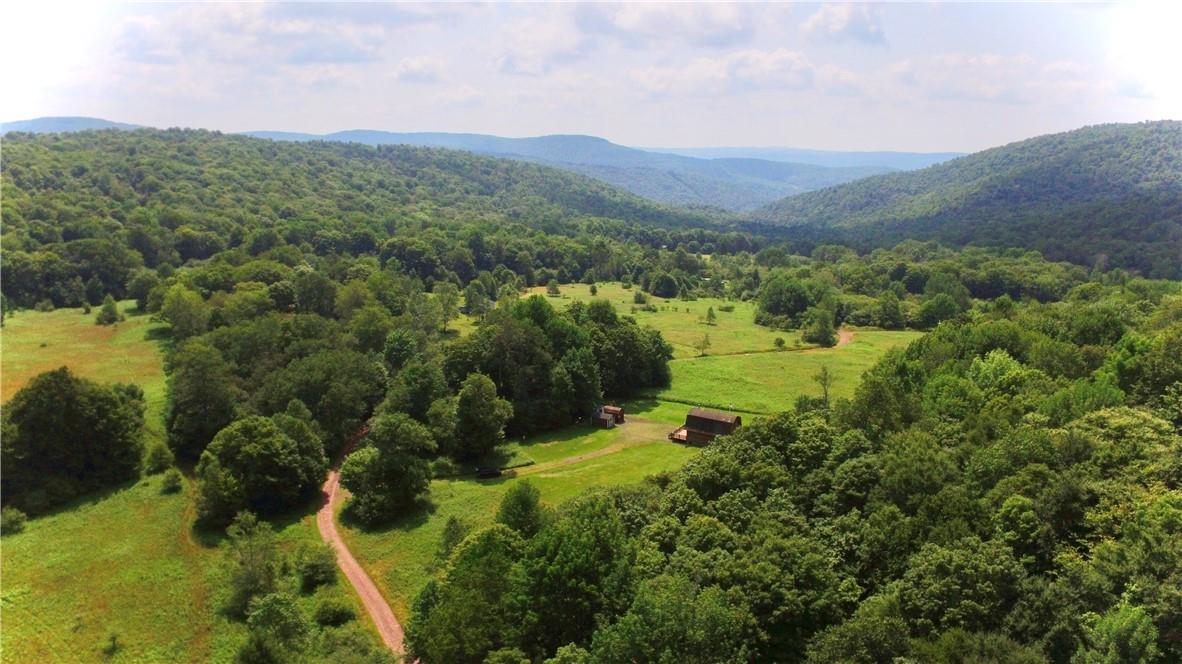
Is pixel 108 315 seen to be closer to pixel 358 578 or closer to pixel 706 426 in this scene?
pixel 358 578

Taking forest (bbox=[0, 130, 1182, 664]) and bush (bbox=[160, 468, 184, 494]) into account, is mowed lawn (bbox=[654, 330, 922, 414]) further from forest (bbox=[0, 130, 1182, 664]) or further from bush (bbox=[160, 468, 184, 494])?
bush (bbox=[160, 468, 184, 494])

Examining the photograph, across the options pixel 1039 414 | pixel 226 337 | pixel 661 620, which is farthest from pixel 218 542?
pixel 1039 414

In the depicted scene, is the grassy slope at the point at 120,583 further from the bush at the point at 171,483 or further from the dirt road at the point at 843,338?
the dirt road at the point at 843,338

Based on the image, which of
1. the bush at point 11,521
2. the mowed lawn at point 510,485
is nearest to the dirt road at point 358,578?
the mowed lawn at point 510,485

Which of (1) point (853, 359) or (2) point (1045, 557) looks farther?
(1) point (853, 359)

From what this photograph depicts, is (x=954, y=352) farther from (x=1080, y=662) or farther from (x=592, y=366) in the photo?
(x=1080, y=662)

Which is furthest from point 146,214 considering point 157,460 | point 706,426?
point 706,426
